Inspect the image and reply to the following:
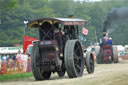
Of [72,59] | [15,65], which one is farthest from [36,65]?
[15,65]

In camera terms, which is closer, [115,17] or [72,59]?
[72,59]

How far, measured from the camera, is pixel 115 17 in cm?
3084

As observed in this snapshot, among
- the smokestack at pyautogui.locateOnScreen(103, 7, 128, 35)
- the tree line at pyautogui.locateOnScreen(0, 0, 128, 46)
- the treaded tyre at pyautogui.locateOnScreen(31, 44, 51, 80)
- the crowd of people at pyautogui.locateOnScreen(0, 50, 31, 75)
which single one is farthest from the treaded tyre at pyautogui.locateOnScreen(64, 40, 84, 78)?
the tree line at pyautogui.locateOnScreen(0, 0, 128, 46)

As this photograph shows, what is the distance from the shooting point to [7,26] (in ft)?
207

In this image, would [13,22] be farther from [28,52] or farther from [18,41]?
[28,52]

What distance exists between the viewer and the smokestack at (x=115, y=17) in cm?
3008

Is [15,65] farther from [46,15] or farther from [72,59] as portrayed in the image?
[46,15]

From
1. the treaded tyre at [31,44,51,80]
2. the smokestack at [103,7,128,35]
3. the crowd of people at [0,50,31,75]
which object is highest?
the smokestack at [103,7,128,35]

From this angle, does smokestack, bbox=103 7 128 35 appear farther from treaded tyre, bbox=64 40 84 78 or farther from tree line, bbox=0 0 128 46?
tree line, bbox=0 0 128 46

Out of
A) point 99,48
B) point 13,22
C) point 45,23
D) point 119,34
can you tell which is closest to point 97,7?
point 119,34

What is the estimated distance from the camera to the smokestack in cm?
3008

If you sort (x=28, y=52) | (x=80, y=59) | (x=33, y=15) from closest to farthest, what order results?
(x=80, y=59), (x=28, y=52), (x=33, y=15)

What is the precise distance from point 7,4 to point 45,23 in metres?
6.43

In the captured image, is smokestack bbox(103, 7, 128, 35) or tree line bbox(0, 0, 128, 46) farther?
tree line bbox(0, 0, 128, 46)
